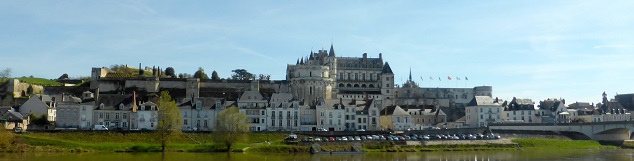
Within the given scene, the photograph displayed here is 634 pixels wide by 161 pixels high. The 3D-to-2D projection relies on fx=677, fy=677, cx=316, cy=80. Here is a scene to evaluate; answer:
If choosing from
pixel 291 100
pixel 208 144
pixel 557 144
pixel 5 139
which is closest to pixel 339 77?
pixel 291 100

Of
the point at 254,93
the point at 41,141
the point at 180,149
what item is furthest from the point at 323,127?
the point at 41,141

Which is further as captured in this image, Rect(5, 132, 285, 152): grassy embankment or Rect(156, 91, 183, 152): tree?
Rect(156, 91, 183, 152): tree

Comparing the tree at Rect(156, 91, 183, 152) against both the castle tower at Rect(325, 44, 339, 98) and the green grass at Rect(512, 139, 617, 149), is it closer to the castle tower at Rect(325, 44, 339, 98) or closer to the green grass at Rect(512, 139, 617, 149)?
the green grass at Rect(512, 139, 617, 149)

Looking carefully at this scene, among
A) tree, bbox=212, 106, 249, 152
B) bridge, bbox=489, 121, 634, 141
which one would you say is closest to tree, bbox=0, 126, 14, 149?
tree, bbox=212, 106, 249, 152

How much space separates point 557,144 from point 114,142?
38944 millimetres

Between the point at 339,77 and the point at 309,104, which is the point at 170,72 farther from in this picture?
the point at 309,104

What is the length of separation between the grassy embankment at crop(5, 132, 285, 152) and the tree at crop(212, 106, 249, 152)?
0.92 metres

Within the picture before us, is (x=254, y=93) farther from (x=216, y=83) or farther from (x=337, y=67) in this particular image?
(x=337, y=67)

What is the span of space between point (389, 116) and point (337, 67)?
121 feet

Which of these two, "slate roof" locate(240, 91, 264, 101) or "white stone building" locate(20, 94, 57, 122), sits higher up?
"slate roof" locate(240, 91, 264, 101)

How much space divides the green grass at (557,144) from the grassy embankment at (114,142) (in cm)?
2184

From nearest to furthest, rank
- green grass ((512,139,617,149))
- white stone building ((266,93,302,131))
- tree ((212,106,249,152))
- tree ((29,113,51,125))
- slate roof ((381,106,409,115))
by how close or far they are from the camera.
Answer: tree ((212,106,249,152)) < green grass ((512,139,617,149)) < tree ((29,113,51,125)) < white stone building ((266,93,302,131)) < slate roof ((381,106,409,115))

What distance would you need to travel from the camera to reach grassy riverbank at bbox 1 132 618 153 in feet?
174

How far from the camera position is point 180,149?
174 ft
